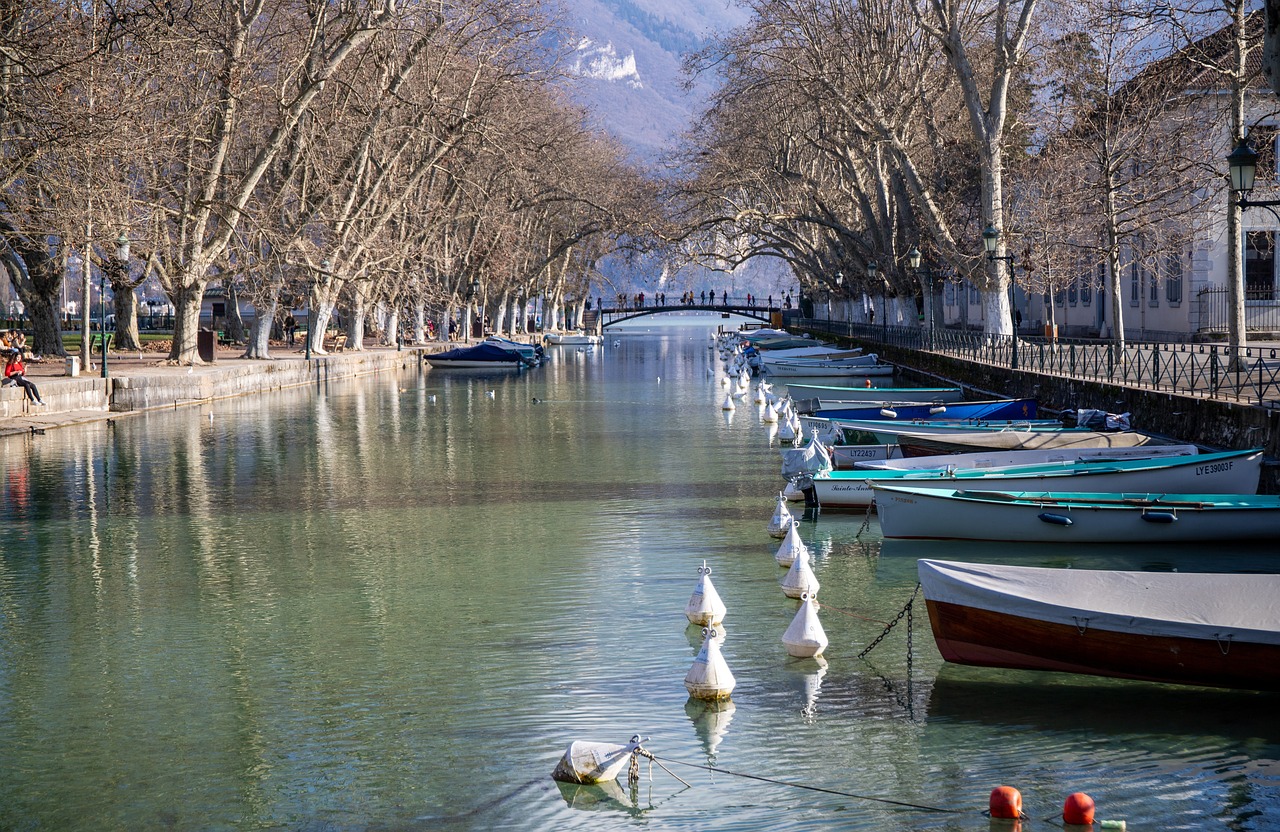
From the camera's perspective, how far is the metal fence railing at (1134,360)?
23234 mm

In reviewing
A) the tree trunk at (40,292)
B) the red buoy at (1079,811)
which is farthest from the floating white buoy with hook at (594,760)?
the tree trunk at (40,292)

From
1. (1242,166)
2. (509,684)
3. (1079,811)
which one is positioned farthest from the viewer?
(1242,166)

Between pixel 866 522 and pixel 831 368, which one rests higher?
pixel 831 368

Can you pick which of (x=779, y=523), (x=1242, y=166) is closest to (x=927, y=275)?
(x=1242, y=166)

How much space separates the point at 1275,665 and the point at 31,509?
54.5 feet

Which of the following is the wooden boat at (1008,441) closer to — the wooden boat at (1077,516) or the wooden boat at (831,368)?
the wooden boat at (1077,516)

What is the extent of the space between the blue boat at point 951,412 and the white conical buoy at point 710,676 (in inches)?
623

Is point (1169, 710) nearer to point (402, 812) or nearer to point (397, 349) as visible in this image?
point (402, 812)

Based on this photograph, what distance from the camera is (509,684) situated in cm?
1116

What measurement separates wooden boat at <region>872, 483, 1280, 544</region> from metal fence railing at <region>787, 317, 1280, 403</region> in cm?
494

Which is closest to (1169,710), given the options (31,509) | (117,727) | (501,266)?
(117,727)

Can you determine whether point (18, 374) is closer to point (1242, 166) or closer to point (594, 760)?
point (1242, 166)

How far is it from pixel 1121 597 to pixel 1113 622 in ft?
1.76

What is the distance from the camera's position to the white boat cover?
32.1 ft
